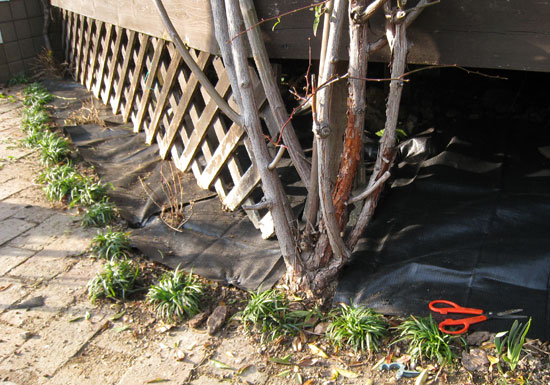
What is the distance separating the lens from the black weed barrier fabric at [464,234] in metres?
2.32

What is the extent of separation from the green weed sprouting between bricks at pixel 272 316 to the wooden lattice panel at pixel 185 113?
22.7 inches

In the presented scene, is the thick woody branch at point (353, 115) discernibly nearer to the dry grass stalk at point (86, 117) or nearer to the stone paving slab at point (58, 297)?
the stone paving slab at point (58, 297)

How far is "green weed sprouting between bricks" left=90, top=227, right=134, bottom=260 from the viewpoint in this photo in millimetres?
3156

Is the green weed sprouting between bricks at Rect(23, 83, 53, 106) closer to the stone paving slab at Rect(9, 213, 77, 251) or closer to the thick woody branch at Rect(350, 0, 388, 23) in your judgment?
the stone paving slab at Rect(9, 213, 77, 251)

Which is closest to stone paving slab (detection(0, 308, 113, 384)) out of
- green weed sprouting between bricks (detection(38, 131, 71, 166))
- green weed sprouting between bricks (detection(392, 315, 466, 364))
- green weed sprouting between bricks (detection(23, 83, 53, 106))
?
green weed sprouting between bricks (detection(392, 315, 466, 364))

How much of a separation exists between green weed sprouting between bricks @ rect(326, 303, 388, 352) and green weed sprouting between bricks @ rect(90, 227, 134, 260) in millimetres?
1496

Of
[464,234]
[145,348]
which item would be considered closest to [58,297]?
[145,348]

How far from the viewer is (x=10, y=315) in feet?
8.90

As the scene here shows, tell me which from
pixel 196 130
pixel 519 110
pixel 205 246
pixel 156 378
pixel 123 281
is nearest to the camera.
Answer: pixel 156 378

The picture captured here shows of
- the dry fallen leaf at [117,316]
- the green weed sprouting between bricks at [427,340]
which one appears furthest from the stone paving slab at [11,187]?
the green weed sprouting between bricks at [427,340]

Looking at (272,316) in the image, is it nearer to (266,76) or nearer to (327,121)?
(327,121)

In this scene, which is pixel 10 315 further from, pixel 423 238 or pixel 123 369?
pixel 423 238

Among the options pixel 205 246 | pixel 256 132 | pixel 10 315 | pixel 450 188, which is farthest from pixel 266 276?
pixel 10 315

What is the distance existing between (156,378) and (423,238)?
1524mm
